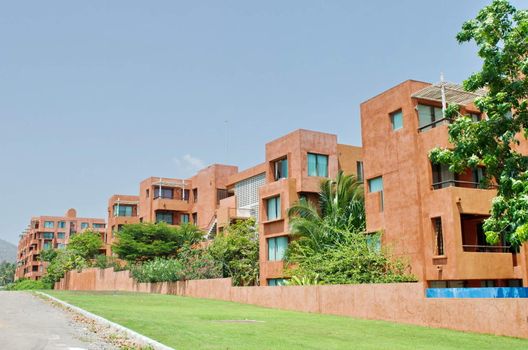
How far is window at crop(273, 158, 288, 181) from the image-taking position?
39750 millimetres

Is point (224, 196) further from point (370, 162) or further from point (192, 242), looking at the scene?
point (370, 162)

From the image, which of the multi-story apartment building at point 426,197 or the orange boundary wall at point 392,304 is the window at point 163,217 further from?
the multi-story apartment building at point 426,197

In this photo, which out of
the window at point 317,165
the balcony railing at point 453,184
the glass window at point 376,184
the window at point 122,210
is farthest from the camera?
the window at point 122,210

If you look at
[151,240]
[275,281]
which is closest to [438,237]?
[275,281]

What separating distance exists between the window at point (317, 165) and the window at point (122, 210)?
4256cm

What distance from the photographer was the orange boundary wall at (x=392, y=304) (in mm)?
17531

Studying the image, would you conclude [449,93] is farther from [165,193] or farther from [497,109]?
[165,193]

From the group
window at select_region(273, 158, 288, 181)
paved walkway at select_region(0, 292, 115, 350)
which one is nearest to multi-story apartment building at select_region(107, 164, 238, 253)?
window at select_region(273, 158, 288, 181)

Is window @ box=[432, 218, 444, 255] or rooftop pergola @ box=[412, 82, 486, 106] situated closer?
window @ box=[432, 218, 444, 255]

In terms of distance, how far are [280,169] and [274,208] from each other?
339 cm

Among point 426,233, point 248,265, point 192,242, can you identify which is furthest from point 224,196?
point 426,233

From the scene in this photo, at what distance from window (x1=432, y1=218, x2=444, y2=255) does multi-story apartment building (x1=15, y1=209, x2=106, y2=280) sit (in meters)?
104

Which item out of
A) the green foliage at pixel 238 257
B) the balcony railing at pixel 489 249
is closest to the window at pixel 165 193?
the green foliage at pixel 238 257

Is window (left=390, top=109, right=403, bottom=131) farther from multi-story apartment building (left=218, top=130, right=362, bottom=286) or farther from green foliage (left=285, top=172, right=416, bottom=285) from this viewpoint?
multi-story apartment building (left=218, top=130, right=362, bottom=286)
